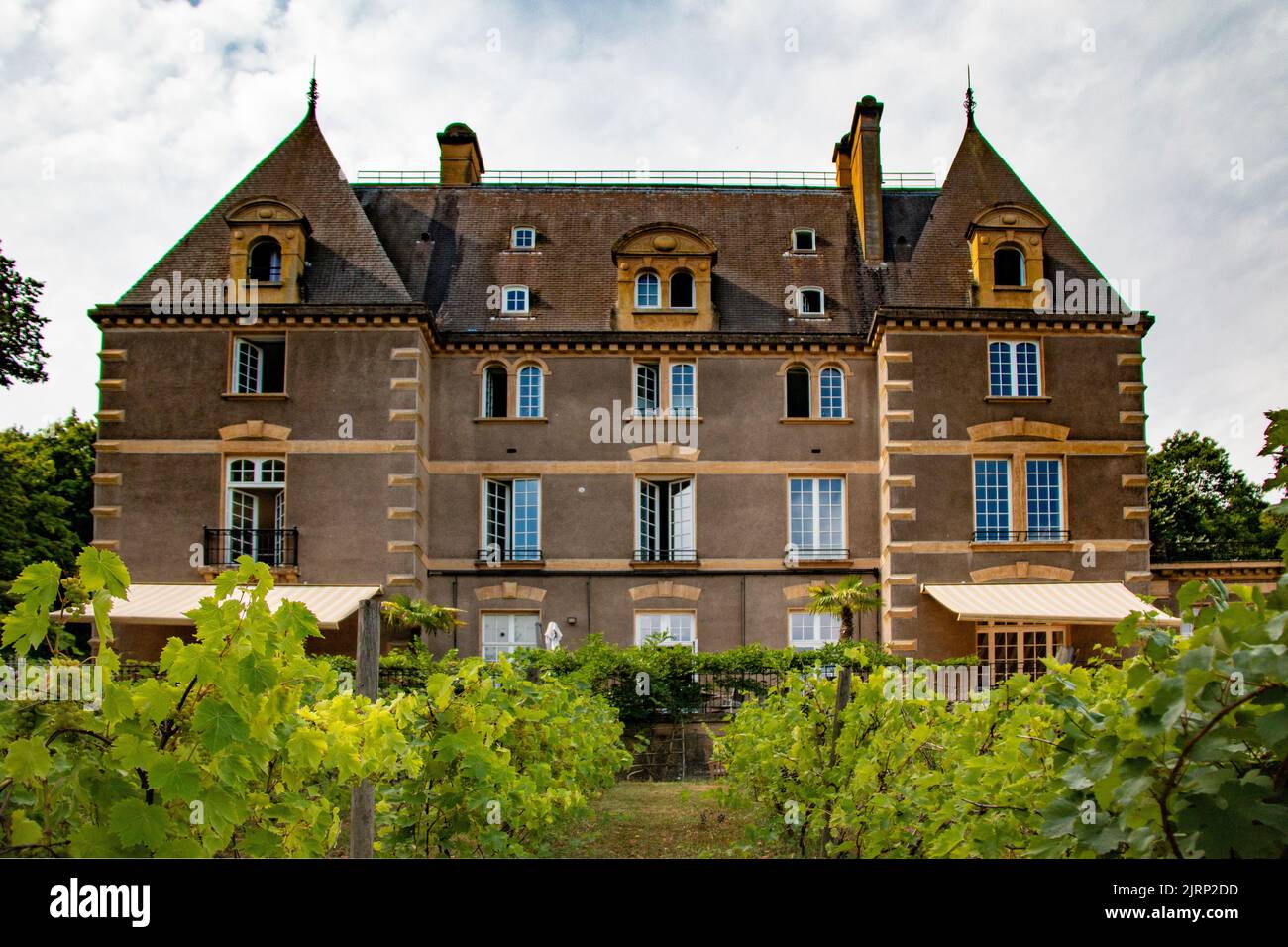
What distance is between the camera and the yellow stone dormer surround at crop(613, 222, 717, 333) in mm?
24828

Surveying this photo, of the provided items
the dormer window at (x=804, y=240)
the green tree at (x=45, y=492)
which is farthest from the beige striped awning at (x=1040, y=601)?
the green tree at (x=45, y=492)

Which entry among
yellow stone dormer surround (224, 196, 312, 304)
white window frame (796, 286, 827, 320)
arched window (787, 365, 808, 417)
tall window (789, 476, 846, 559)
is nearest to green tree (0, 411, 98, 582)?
yellow stone dormer surround (224, 196, 312, 304)

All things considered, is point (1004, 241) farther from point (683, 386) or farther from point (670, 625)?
point (670, 625)

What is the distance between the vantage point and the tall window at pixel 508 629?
77.6ft

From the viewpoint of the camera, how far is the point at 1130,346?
2395 centimetres

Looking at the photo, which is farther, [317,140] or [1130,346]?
[317,140]

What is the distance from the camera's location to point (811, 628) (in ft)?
77.5

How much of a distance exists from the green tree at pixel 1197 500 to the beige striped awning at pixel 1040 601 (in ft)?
68.8

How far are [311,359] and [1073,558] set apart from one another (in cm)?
1672

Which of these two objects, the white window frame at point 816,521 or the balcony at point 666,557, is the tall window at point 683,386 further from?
the balcony at point 666,557

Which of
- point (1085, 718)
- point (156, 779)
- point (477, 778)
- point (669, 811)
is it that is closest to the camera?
point (1085, 718)

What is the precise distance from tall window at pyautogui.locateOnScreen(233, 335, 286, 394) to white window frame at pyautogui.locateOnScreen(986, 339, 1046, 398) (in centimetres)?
1524

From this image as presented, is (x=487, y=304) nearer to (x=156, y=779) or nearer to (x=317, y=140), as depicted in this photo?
(x=317, y=140)

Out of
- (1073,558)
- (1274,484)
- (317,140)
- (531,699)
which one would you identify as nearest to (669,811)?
(531,699)
